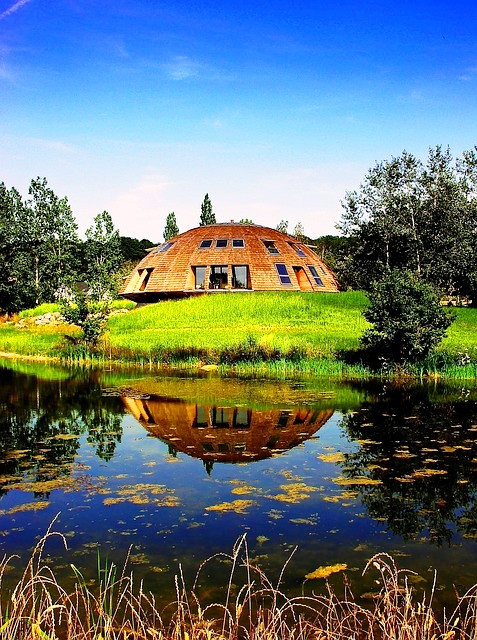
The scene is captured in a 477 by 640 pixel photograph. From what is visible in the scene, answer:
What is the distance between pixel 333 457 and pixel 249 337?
15075 millimetres

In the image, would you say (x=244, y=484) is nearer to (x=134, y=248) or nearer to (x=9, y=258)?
(x=9, y=258)

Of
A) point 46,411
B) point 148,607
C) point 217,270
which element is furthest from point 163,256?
point 148,607

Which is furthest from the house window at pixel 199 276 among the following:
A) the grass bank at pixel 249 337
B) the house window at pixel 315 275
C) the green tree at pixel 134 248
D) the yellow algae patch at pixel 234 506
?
the green tree at pixel 134 248

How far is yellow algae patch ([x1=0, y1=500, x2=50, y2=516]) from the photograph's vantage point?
8.67 metres

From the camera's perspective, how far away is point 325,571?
6.71 meters

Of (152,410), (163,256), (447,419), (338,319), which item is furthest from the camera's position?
(163,256)

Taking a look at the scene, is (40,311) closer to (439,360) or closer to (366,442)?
(439,360)

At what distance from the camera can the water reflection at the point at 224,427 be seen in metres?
12.2

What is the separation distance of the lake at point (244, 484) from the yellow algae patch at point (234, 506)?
4cm

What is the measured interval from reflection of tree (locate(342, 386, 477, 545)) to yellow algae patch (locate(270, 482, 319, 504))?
32.2 inches

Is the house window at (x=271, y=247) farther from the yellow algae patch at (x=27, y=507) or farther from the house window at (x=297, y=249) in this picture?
the yellow algae patch at (x=27, y=507)

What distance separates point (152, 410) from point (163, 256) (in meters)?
36.6

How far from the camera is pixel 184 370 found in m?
25.1

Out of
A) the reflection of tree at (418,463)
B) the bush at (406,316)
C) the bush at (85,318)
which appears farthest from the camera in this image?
the bush at (85,318)
